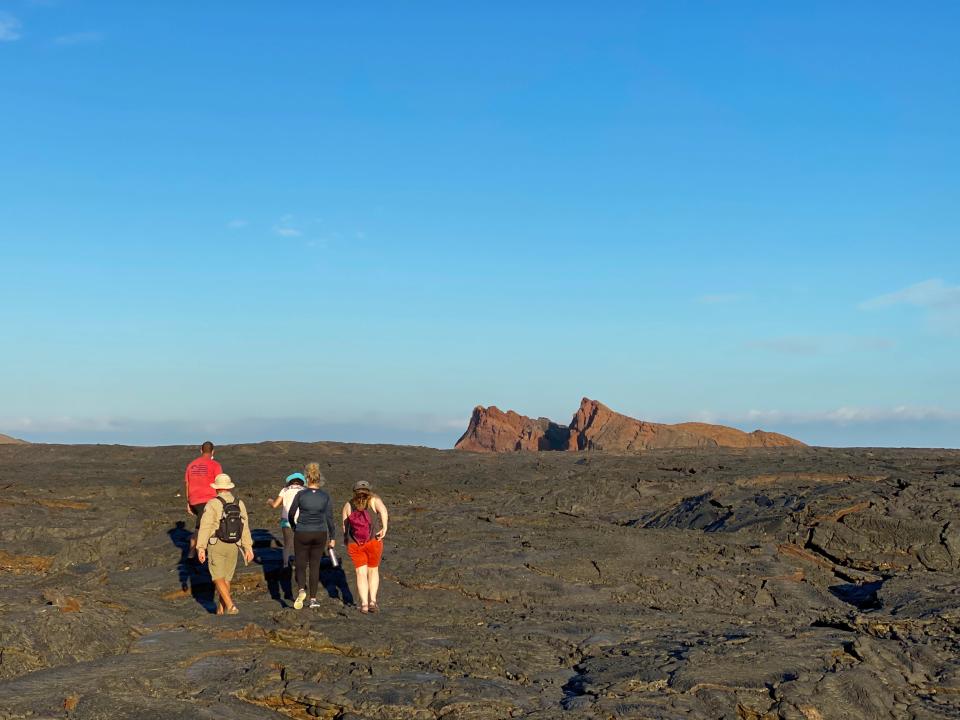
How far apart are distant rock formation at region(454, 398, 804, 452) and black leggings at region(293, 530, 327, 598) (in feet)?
104

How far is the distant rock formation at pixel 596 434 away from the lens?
46.7 m

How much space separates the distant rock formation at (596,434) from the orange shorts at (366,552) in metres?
31.6

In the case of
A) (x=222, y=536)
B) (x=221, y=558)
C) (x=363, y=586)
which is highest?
(x=222, y=536)

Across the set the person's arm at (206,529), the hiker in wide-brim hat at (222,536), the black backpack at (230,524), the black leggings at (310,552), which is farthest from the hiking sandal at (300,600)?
the person's arm at (206,529)

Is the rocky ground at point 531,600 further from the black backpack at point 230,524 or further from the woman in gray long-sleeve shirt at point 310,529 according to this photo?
the black backpack at point 230,524

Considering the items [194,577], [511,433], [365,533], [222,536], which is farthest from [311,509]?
[511,433]

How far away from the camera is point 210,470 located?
16219 millimetres

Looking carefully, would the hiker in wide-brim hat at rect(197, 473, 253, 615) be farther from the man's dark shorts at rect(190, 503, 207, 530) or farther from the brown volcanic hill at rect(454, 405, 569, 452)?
the brown volcanic hill at rect(454, 405, 569, 452)

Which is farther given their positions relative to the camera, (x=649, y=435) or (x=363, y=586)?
(x=649, y=435)

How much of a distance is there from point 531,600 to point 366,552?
3391 mm

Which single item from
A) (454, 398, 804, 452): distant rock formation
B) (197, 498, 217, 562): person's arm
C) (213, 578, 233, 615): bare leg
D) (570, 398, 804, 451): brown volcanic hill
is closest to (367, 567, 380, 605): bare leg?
(213, 578, 233, 615): bare leg

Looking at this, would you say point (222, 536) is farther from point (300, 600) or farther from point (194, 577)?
point (194, 577)

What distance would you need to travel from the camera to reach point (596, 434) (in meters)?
48.2

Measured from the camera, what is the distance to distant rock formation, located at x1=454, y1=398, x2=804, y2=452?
46.7m
